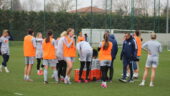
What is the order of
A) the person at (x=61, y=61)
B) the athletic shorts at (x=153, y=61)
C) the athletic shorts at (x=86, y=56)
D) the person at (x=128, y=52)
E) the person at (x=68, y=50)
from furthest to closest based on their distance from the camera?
the person at (x=128, y=52) < the athletic shorts at (x=86, y=56) < the person at (x=61, y=61) < the person at (x=68, y=50) < the athletic shorts at (x=153, y=61)

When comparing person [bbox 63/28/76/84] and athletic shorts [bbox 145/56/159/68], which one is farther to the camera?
person [bbox 63/28/76/84]

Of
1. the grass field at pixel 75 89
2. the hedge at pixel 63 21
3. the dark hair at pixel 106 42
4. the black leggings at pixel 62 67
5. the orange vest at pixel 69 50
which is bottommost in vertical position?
the grass field at pixel 75 89

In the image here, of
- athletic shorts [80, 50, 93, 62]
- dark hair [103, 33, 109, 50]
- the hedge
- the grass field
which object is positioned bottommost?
the grass field

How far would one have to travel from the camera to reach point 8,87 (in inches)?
538

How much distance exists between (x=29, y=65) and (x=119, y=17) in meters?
33.6

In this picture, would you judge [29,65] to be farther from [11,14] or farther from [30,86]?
[11,14]

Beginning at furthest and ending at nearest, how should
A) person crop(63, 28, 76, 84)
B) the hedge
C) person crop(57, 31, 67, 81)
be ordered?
1. the hedge
2. person crop(57, 31, 67, 81)
3. person crop(63, 28, 76, 84)

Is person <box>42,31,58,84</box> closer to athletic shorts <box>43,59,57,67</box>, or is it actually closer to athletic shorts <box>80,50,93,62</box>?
athletic shorts <box>43,59,57,67</box>

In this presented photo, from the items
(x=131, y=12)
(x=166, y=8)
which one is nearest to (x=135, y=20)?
(x=131, y=12)

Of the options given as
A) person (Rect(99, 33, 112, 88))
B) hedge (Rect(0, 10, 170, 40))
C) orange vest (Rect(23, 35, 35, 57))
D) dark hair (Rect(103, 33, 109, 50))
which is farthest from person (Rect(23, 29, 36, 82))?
hedge (Rect(0, 10, 170, 40))

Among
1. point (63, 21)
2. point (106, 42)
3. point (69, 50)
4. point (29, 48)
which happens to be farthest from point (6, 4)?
point (106, 42)

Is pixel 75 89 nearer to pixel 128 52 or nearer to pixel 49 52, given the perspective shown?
pixel 49 52

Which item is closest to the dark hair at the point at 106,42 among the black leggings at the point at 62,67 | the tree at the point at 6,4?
the black leggings at the point at 62,67

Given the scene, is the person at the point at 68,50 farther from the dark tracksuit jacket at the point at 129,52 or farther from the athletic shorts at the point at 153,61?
the athletic shorts at the point at 153,61
